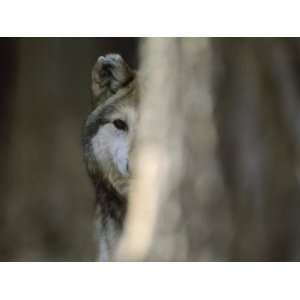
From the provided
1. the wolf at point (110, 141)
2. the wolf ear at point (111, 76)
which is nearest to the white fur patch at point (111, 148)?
the wolf at point (110, 141)

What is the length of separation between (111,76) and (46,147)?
0.30 m

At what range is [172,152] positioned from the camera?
1.25 metres

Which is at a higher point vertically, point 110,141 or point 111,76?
point 111,76

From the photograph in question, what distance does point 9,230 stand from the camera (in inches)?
48.8

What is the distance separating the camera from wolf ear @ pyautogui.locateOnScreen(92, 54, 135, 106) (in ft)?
4.08

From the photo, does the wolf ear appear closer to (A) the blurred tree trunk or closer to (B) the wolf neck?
(A) the blurred tree trunk

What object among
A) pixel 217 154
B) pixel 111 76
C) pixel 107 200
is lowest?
pixel 107 200

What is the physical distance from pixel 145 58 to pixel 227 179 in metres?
0.46

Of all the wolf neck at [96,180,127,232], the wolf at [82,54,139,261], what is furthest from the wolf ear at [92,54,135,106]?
the wolf neck at [96,180,127,232]

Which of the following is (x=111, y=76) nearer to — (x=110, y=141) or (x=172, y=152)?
(x=110, y=141)

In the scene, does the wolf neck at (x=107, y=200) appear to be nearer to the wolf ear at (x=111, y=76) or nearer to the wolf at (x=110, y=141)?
the wolf at (x=110, y=141)

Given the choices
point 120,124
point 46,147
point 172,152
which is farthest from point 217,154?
point 46,147
